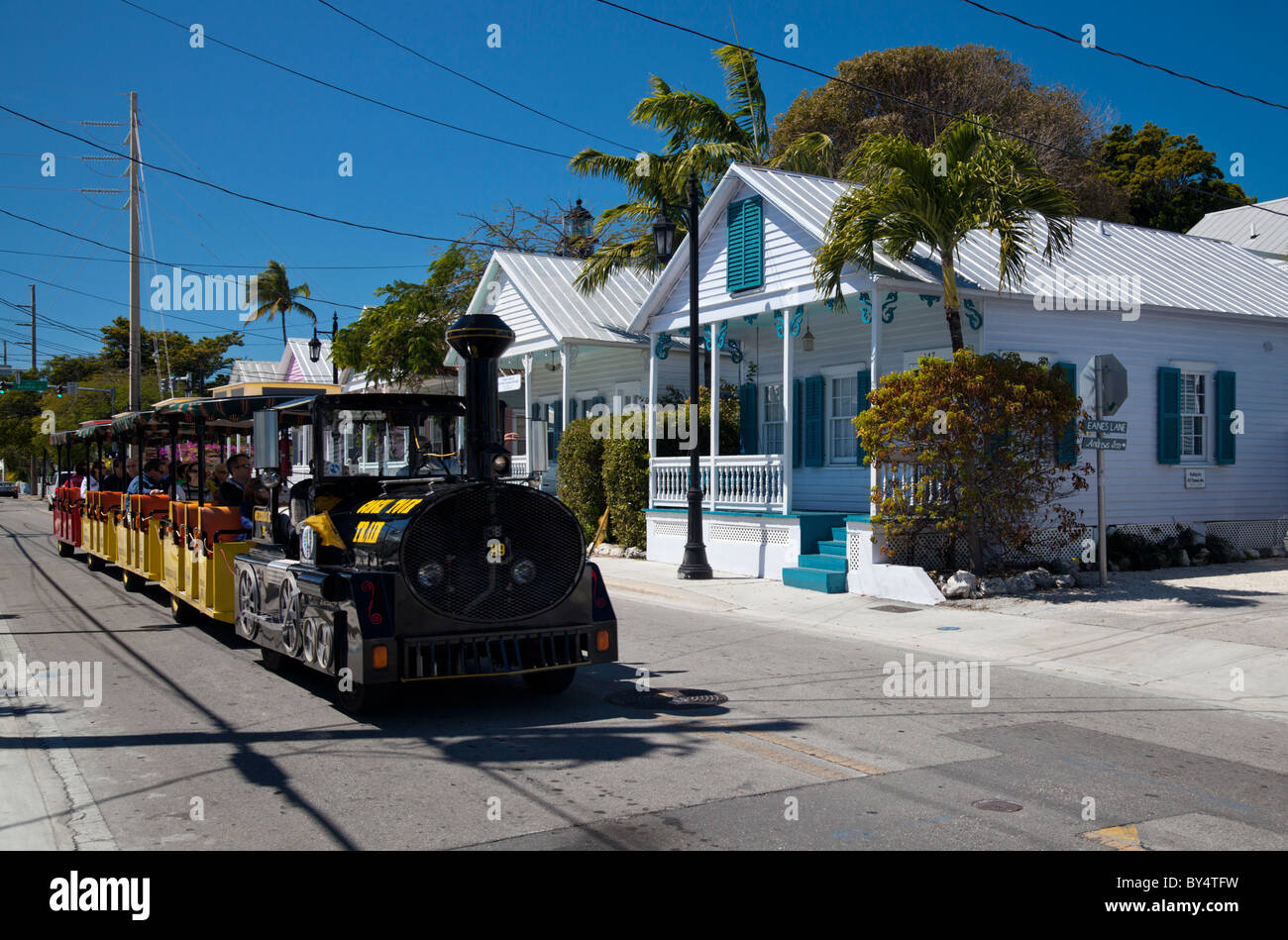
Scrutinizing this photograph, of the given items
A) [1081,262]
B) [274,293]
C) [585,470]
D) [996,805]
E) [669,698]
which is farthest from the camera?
[274,293]

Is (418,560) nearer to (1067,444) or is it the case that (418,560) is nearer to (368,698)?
(368,698)

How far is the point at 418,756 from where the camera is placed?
6.62 metres

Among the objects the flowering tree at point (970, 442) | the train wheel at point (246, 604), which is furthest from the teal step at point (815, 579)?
the train wheel at point (246, 604)

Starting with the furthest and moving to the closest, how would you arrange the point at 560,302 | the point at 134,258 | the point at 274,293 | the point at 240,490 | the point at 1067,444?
the point at 274,293 → the point at 134,258 → the point at 560,302 → the point at 1067,444 → the point at 240,490

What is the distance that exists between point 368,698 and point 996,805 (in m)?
4.21

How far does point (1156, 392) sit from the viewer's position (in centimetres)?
1755

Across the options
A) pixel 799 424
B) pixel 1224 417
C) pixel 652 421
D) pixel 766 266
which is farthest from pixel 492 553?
pixel 1224 417

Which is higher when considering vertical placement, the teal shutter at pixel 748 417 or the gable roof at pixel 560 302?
the gable roof at pixel 560 302

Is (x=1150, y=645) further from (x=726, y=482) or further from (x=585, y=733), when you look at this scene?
(x=726, y=482)

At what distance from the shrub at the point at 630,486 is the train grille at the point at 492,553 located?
42.0 feet

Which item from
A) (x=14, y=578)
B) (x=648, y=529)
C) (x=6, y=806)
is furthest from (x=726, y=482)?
(x=6, y=806)

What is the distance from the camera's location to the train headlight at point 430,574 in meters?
7.34

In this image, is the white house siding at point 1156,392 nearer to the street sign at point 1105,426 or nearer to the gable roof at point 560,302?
the street sign at point 1105,426
